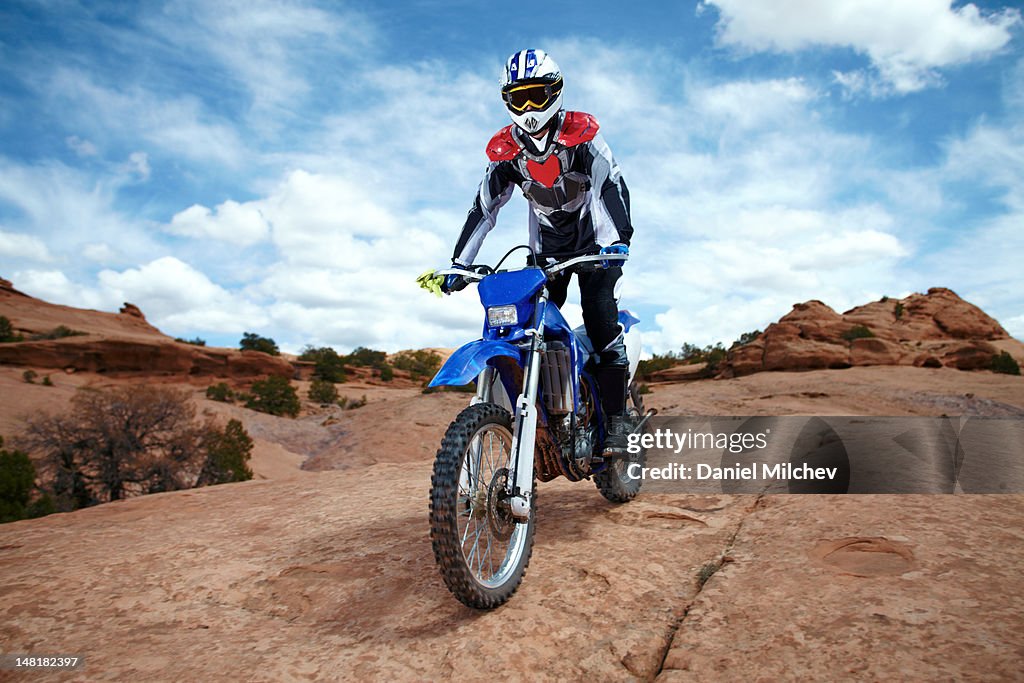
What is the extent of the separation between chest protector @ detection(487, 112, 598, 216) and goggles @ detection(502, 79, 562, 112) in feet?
0.83

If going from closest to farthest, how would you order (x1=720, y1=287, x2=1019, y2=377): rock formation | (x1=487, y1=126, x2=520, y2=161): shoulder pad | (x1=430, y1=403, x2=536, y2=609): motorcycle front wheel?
(x1=430, y1=403, x2=536, y2=609): motorcycle front wheel
(x1=487, y1=126, x2=520, y2=161): shoulder pad
(x1=720, y1=287, x2=1019, y2=377): rock formation

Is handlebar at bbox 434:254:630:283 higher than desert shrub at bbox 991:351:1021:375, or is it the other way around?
desert shrub at bbox 991:351:1021:375

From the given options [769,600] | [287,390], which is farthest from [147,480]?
[287,390]

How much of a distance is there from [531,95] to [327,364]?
165ft

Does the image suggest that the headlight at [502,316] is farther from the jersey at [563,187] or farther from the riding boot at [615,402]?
the riding boot at [615,402]

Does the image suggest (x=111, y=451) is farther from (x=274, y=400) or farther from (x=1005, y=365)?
(x=1005, y=365)

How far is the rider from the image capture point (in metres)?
4.29

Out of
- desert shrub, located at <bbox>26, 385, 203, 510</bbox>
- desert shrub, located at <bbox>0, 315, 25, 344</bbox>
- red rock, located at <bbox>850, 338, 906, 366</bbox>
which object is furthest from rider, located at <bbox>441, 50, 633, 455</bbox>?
desert shrub, located at <bbox>0, 315, 25, 344</bbox>

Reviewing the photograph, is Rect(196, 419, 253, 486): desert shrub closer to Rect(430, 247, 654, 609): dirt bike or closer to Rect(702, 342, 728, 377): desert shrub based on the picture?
Rect(430, 247, 654, 609): dirt bike

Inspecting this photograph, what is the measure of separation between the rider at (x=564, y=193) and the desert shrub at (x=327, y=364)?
48120 mm

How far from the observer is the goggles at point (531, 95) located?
4.22 m

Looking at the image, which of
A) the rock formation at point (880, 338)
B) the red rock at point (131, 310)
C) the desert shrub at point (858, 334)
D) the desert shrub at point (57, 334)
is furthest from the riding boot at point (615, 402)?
the red rock at point (131, 310)

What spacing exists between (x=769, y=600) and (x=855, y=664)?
0.61 m

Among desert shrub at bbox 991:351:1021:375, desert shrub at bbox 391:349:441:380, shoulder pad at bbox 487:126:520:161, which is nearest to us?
shoulder pad at bbox 487:126:520:161
